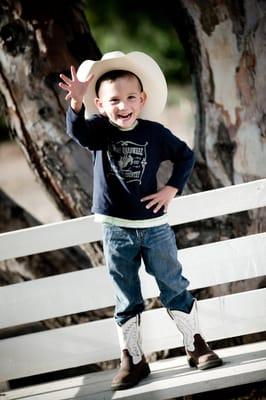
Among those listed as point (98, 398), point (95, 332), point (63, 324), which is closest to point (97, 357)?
point (95, 332)

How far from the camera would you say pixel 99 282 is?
13.1 ft

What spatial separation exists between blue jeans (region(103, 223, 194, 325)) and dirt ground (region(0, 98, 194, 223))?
7.63 m

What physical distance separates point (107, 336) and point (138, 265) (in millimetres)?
556

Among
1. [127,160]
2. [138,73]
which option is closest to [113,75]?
[138,73]

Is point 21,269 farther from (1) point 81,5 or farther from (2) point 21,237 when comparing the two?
(1) point 81,5

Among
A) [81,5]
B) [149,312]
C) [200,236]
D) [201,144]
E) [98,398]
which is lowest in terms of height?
[98,398]

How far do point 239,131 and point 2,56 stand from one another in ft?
4.51

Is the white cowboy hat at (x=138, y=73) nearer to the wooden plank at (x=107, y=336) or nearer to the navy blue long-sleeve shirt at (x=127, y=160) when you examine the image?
the navy blue long-sleeve shirt at (x=127, y=160)

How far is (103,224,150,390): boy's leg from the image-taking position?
11.7 ft

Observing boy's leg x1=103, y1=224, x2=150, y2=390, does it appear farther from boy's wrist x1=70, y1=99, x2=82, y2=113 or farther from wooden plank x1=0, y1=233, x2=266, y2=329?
boy's wrist x1=70, y1=99, x2=82, y2=113

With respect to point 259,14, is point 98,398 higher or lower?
lower

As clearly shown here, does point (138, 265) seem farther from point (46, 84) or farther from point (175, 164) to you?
point (46, 84)

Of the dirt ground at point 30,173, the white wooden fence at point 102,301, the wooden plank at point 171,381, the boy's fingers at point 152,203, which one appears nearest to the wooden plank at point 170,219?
the white wooden fence at point 102,301

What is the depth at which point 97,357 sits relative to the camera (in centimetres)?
404
